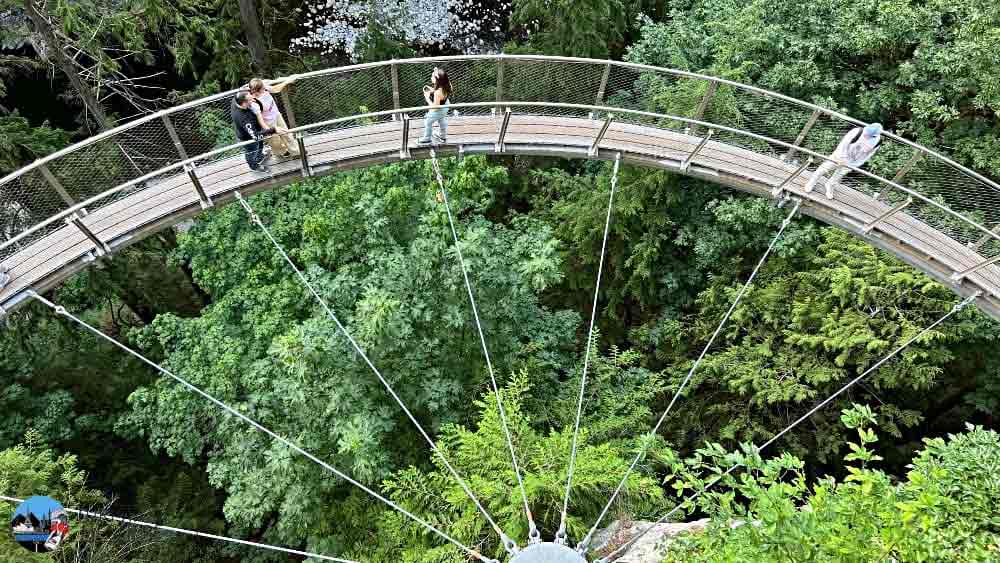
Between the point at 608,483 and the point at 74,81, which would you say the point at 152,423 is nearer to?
the point at 74,81

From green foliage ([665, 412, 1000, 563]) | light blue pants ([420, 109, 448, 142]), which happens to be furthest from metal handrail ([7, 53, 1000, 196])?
green foliage ([665, 412, 1000, 563])

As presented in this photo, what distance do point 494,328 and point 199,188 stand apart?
526cm

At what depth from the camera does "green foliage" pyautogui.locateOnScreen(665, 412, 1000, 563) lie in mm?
5488

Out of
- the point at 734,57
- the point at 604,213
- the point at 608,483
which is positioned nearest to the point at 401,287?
the point at 608,483

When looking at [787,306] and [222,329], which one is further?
[787,306]

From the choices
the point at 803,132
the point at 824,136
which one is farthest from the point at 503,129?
the point at 824,136

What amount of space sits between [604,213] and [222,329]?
812 centimetres

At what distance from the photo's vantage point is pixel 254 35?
56.3 ft

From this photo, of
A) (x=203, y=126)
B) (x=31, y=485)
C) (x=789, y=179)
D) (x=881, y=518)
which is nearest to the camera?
(x=881, y=518)

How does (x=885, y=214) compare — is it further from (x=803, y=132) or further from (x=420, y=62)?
(x=420, y=62)

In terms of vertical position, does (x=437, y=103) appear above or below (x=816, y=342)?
above

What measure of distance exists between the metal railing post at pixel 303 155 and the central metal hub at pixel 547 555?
6556 mm

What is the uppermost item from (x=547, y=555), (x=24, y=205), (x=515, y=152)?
(x=515, y=152)

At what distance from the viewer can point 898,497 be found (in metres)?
5.87
